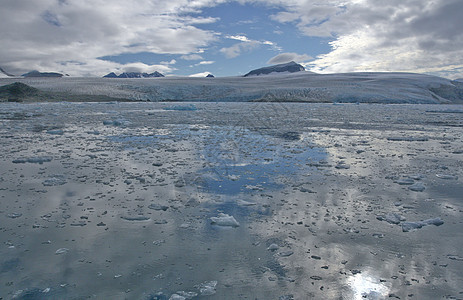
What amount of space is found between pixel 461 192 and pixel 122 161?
205 inches

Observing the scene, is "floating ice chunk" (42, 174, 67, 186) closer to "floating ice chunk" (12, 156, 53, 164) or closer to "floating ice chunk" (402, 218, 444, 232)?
"floating ice chunk" (12, 156, 53, 164)

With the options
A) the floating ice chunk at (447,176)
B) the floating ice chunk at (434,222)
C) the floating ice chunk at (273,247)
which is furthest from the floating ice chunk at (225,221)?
the floating ice chunk at (447,176)

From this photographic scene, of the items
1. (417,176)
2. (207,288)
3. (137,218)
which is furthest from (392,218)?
(137,218)

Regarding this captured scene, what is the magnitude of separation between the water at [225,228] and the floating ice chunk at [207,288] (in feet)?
0.04

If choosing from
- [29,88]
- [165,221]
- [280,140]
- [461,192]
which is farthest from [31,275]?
[29,88]

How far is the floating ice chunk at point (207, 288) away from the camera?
205 centimetres

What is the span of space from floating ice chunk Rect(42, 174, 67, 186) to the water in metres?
0.03

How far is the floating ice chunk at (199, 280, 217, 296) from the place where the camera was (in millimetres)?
2047

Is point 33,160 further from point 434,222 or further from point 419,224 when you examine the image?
point 434,222

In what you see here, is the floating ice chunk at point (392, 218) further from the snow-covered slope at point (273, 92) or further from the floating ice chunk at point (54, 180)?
the snow-covered slope at point (273, 92)

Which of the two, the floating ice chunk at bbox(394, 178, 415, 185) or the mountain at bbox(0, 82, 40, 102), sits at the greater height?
the mountain at bbox(0, 82, 40, 102)

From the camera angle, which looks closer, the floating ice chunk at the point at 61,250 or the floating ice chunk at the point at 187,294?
the floating ice chunk at the point at 187,294

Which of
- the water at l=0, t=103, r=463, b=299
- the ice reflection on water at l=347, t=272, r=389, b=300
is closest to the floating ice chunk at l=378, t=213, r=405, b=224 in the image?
the water at l=0, t=103, r=463, b=299

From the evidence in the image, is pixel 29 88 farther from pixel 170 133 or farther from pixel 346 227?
pixel 346 227
